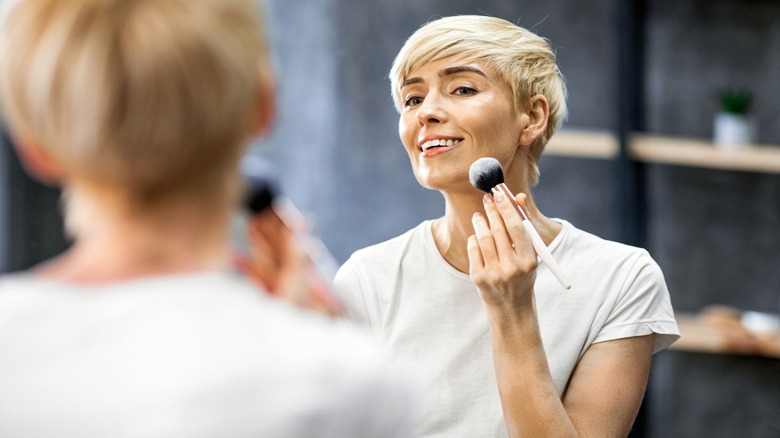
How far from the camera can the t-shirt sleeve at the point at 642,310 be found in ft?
3.50

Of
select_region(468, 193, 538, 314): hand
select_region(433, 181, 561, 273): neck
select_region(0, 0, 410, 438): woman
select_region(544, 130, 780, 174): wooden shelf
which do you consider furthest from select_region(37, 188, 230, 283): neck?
select_region(544, 130, 780, 174): wooden shelf

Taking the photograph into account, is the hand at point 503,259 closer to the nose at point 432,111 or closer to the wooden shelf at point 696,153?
the nose at point 432,111

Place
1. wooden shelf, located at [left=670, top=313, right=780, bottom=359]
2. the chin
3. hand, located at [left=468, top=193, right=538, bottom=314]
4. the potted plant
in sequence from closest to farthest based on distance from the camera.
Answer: hand, located at [left=468, top=193, right=538, bottom=314]
the chin
wooden shelf, located at [left=670, top=313, right=780, bottom=359]
the potted plant

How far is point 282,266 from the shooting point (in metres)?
0.71

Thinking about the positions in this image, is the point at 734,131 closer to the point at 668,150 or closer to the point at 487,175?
the point at 668,150

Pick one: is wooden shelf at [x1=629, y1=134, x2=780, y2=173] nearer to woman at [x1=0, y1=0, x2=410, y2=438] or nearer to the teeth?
the teeth

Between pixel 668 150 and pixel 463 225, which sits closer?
pixel 463 225

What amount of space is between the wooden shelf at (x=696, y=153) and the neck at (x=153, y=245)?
2029mm

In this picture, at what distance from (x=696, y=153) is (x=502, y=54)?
1505 millimetres

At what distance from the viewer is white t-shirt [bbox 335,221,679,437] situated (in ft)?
3.52

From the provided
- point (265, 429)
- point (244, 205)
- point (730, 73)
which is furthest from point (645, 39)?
point (265, 429)

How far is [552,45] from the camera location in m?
1.18

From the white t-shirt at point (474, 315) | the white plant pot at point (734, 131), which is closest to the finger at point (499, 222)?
the white t-shirt at point (474, 315)

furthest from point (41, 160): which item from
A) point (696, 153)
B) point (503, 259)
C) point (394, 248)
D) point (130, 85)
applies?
point (696, 153)
